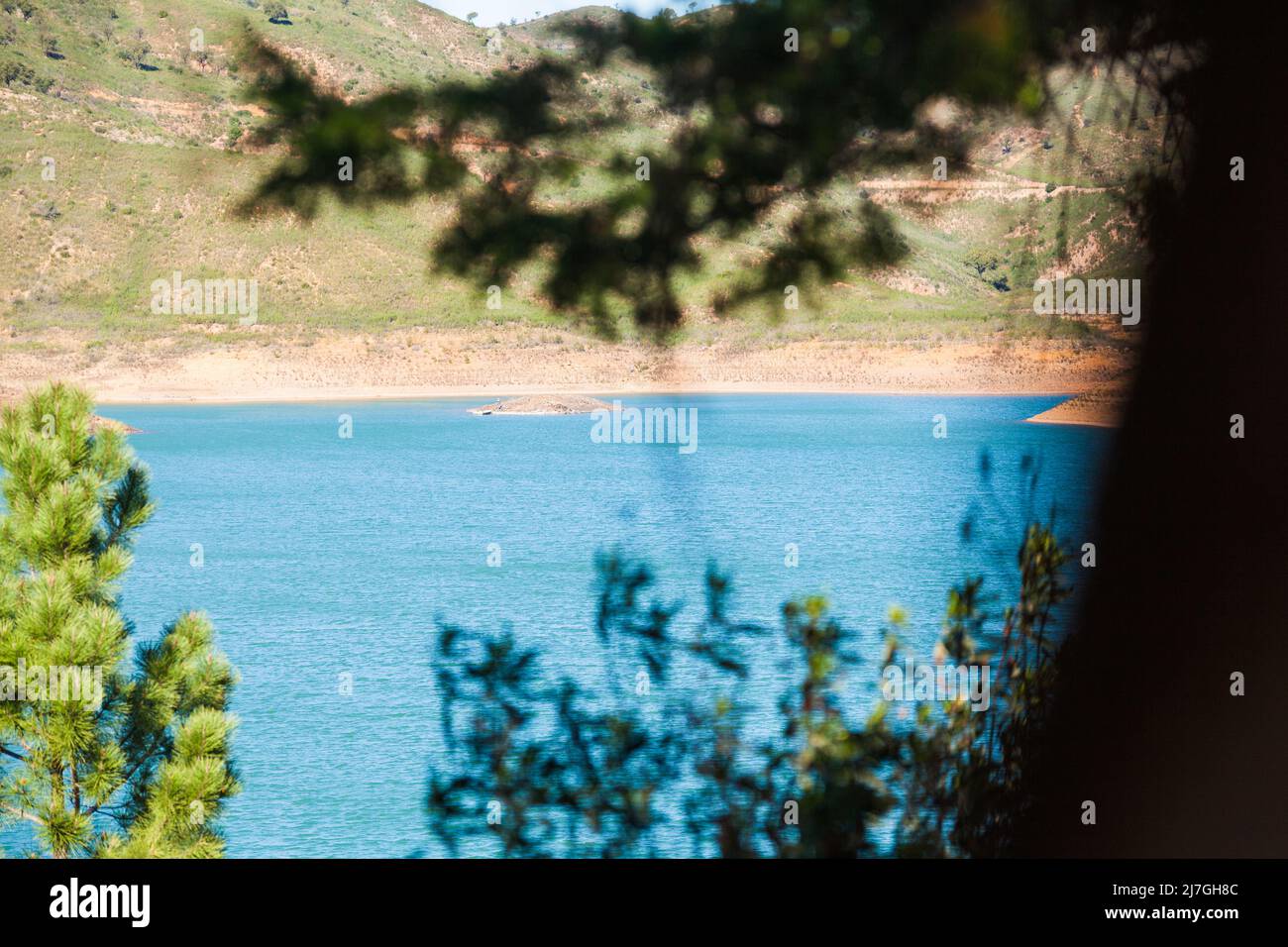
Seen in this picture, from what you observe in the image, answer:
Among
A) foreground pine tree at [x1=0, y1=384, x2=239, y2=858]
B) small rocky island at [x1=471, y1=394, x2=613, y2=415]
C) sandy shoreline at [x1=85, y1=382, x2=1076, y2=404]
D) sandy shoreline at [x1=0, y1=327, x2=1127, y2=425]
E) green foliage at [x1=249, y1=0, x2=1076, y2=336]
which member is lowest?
foreground pine tree at [x1=0, y1=384, x2=239, y2=858]

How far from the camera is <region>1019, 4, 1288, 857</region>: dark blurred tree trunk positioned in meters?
2.16

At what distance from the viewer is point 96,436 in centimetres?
582

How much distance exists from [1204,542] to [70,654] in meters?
4.31

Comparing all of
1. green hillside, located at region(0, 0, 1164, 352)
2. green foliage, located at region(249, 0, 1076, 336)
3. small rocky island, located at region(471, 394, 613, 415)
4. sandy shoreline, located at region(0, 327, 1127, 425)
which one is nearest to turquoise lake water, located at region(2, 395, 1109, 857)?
small rocky island, located at region(471, 394, 613, 415)

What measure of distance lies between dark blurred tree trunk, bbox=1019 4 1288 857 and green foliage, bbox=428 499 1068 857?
11 centimetres

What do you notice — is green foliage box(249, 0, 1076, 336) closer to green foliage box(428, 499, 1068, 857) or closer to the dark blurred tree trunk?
the dark blurred tree trunk

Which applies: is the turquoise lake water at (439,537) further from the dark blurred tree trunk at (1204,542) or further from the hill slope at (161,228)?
the hill slope at (161,228)

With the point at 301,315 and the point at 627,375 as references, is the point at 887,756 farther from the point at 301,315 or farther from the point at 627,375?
the point at 627,375

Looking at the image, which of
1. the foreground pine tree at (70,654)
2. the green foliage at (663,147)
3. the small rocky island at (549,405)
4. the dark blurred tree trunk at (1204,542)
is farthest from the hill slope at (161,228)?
the dark blurred tree trunk at (1204,542)

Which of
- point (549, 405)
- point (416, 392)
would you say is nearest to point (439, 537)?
point (416, 392)

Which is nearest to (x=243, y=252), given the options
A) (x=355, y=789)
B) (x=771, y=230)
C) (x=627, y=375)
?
(x=627, y=375)

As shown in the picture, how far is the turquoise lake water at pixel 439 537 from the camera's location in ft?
35.4

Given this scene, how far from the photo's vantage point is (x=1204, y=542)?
2209 millimetres
